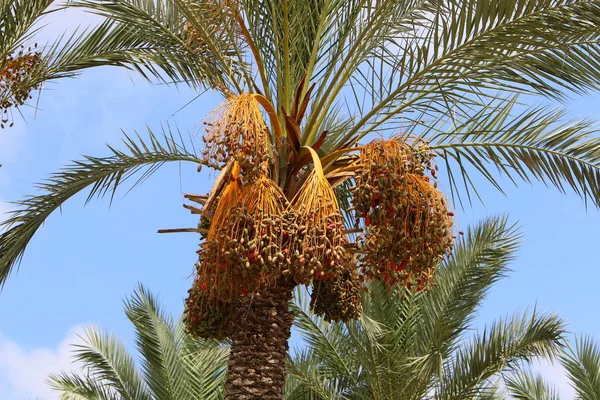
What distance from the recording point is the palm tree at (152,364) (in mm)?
11570

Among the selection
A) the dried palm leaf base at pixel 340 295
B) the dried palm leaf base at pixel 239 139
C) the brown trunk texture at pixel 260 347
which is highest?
the dried palm leaf base at pixel 239 139

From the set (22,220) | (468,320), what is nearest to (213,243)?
(22,220)

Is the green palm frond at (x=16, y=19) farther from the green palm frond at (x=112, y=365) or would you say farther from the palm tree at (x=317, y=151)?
the green palm frond at (x=112, y=365)

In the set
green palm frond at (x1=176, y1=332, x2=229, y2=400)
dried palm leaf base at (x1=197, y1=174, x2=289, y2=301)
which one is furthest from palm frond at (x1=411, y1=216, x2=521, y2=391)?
dried palm leaf base at (x1=197, y1=174, x2=289, y2=301)

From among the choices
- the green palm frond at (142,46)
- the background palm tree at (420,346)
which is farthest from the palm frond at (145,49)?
the background palm tree at (420,346)

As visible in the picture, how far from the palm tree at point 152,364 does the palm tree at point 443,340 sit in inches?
62.9

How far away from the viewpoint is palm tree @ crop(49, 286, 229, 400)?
456 inches

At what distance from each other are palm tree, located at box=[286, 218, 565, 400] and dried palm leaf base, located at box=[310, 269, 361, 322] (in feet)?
11.0

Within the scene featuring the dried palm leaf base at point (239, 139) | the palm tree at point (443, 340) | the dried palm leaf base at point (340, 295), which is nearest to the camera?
the dried palm leaf base at point (239, 139)

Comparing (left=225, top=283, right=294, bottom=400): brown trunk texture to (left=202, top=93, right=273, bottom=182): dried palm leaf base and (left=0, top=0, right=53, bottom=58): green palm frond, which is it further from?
(left=0, top=0, right=53, bottom=58): green palm frond

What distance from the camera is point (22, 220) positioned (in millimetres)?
7523

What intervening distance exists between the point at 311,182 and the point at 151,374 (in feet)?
24.0

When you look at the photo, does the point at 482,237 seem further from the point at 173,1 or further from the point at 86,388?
the point at 86,388

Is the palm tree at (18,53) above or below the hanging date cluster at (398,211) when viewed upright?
above
